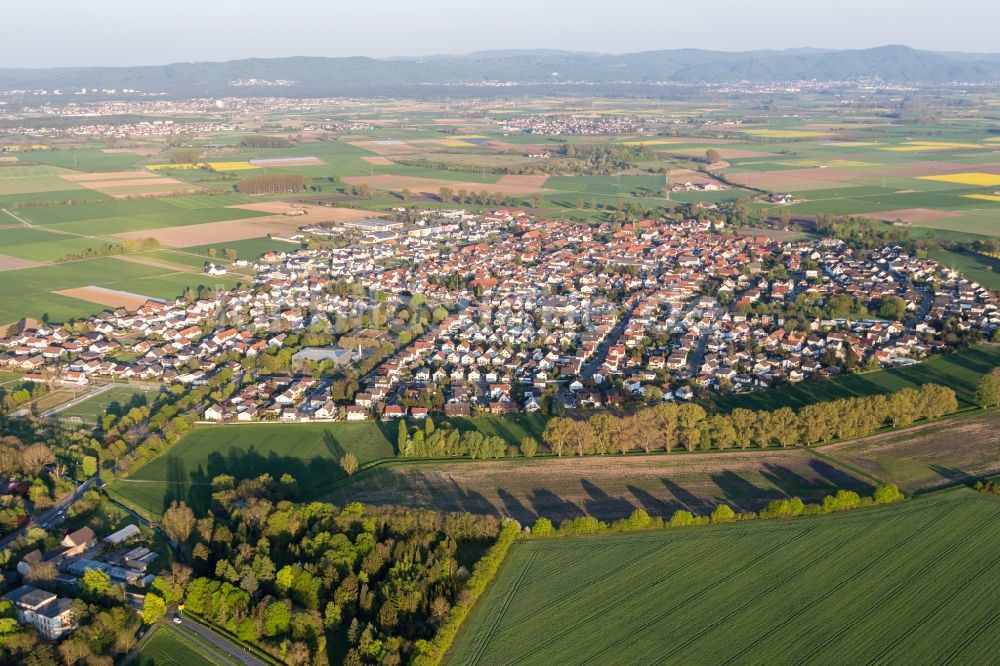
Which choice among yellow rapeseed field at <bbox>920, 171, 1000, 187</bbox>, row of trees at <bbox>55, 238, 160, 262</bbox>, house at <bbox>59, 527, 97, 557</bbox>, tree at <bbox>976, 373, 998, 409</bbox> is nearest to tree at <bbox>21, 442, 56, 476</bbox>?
house at <bbox>59, 527, 97, 557</bbox>

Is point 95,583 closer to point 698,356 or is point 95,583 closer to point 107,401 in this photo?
point 107,401

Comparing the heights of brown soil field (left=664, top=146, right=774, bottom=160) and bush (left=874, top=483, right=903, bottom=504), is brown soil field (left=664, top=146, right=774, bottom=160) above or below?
above

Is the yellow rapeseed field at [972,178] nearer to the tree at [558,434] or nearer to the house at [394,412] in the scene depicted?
the tree at [558,434]

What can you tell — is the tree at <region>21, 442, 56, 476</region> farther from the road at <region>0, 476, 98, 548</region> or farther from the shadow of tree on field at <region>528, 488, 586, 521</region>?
the shadow of tree on field at <region>528, 488, 586, 521</region>

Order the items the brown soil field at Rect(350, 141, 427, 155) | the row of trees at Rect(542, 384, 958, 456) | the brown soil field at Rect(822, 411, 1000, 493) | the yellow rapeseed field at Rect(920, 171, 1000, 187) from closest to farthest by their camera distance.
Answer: the brown soil field at Rect(822, 411, 1000, 493), the row of trees at Rect(542, 384, 958, 456), the yellow rapeseed field at Rect(920, 171, 1000, 187), the brown soil field at Rect(350, 141, 427, 155)

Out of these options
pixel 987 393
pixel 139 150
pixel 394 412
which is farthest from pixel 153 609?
pixel 139 150
